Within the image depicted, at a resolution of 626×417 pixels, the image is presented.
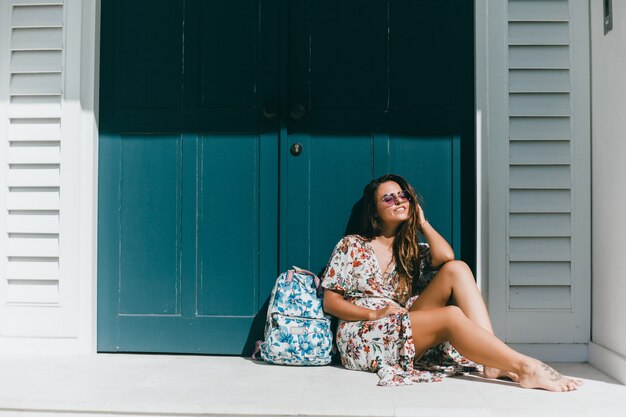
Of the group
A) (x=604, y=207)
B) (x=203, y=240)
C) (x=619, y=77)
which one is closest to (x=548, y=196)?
(x=604, y=207)

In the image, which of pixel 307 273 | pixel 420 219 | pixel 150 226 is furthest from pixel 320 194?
pixel 150 226

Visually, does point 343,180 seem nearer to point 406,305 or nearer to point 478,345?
point 406,305

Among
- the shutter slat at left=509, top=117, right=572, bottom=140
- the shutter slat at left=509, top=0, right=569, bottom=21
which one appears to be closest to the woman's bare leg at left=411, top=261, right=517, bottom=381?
the shutter slat at left=509, top=117, right=572, bottom=140

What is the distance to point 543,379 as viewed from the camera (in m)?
2.96

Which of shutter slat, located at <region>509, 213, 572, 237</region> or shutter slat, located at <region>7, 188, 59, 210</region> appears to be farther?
shutter slat, located at <region>7, 188, 59, 210</region>

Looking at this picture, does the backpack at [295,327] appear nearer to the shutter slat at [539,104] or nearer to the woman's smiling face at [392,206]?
the woman's smiling face at [392,206]

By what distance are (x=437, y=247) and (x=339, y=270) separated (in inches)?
18.3

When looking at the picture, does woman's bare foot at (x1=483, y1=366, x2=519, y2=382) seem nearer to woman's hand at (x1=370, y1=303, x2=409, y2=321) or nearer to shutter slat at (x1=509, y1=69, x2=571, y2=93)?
woman's hand at (x1=370, y1=303, x2=409, y2=321)

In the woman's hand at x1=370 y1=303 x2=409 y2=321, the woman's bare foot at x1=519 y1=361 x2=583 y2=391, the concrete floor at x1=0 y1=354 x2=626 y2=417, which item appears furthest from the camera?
the woman's hand at x1=370 y1=303 x2=409 y2=321

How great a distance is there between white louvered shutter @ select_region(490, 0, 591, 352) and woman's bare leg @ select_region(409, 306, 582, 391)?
553 mm

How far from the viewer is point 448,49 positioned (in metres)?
3.69

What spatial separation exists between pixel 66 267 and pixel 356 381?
5.23 ft

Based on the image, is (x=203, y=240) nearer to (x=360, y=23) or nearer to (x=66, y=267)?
(x=66, y=267)

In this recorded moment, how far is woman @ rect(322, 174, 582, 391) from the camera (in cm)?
304
